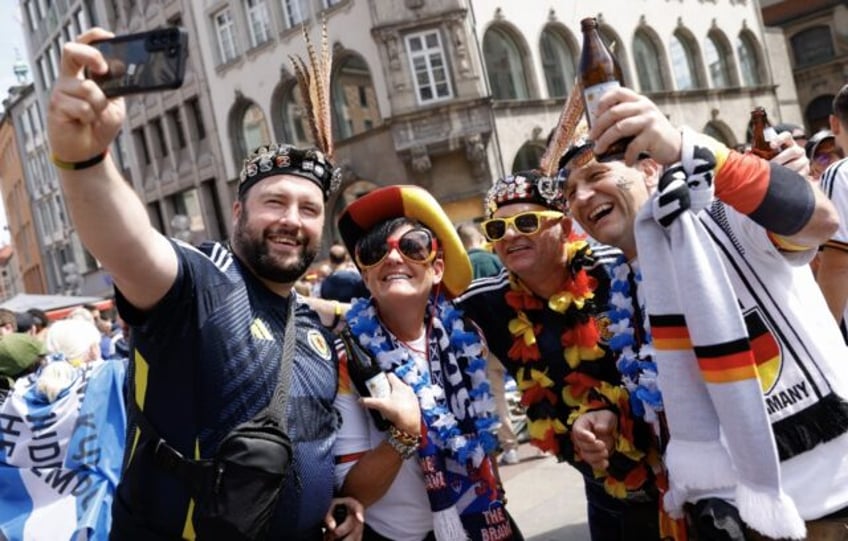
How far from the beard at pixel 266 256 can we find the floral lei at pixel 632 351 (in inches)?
45.9

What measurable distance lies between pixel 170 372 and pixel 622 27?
23886 millimetres

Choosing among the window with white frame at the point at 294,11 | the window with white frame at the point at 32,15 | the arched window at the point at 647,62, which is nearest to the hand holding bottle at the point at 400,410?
the window with white frame at the point at 294,11

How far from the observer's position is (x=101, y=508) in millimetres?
3812

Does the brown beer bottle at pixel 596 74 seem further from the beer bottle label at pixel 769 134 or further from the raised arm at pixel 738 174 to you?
the beer bottle label at pixel 769 134

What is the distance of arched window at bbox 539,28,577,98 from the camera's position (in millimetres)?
21062

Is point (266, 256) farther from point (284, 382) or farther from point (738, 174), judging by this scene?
point (738, 174)

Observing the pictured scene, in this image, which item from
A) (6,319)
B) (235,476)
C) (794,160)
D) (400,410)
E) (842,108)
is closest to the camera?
(235,476)

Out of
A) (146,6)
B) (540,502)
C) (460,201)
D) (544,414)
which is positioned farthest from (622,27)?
(544,414)

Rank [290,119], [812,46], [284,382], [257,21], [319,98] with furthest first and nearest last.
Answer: [812,46] < [257,21] < [290,119] < [319,98] < [284,382]

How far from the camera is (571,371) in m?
2.78

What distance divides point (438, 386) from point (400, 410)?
315 millimetres

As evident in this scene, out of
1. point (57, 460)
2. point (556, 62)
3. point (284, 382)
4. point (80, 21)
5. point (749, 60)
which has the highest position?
point (80, 21)

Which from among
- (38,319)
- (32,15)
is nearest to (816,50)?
(38,319)

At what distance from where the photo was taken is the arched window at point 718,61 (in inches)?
Answer: 1053
